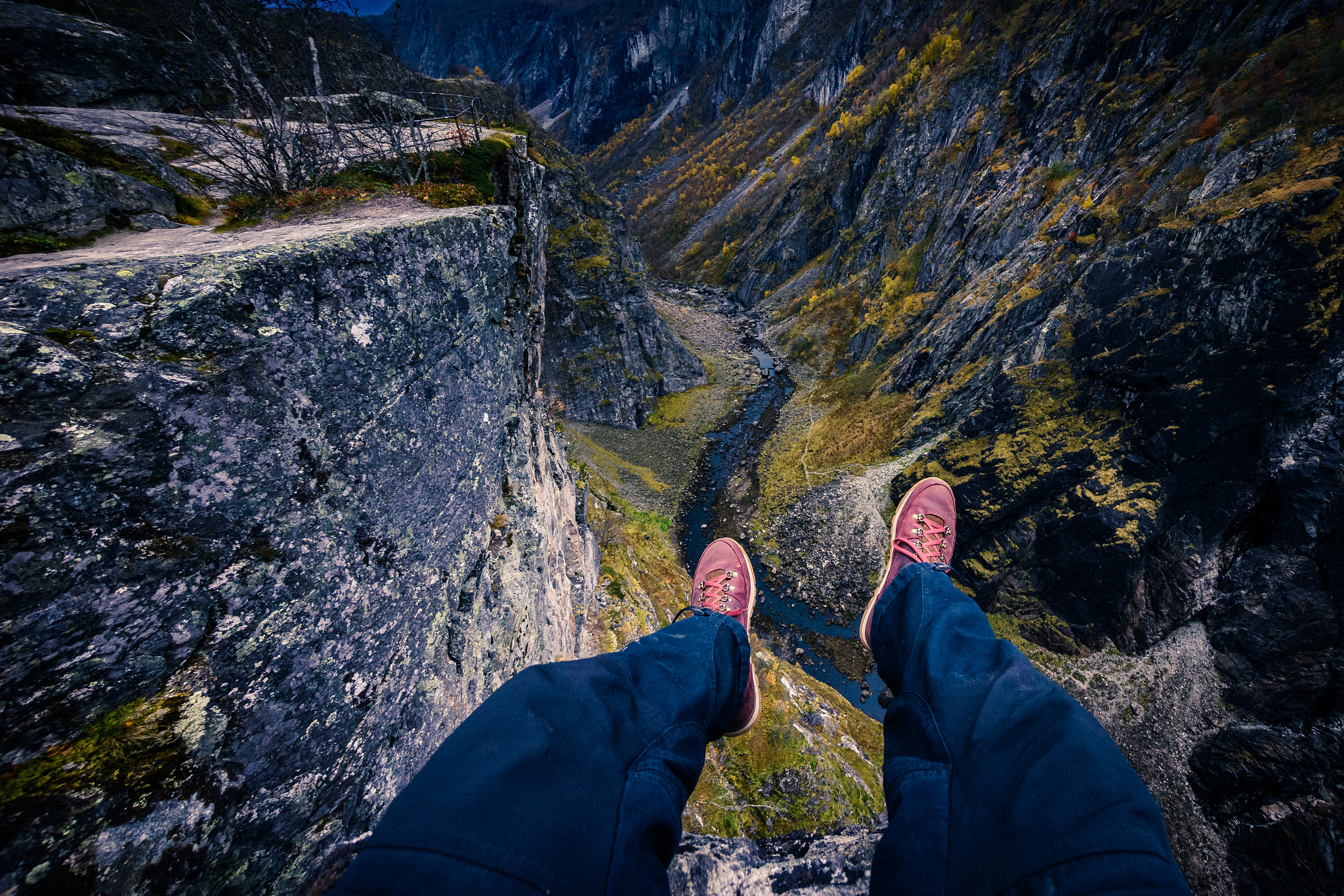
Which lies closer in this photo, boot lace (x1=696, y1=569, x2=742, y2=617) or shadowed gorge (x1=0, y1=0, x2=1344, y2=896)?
shadowed gorge (x1=0, y1=0, x2=1344, y2=896)

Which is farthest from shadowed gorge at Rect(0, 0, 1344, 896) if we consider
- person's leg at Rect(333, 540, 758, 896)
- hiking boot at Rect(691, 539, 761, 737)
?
hiking boot at Rect(691, 539, 761, 737)

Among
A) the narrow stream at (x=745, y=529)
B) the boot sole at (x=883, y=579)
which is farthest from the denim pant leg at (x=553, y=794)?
the narrow stream at (x=745, y=529)

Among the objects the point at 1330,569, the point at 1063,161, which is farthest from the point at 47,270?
the point at 1063,161

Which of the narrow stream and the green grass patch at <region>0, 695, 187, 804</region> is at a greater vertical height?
the green grass patch at <region>0, 695, 187, 804</region>

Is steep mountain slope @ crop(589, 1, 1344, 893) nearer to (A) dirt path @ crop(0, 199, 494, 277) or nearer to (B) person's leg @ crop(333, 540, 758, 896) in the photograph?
(B) person's leg @ crop(333, 540, 758, 896)

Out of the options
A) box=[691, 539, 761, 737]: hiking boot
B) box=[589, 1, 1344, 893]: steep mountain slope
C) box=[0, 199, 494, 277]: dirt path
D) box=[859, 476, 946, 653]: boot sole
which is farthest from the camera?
box=[589, 1, 1344, 893]: steep mountain slope

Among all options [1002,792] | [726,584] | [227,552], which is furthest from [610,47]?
[1002,792]

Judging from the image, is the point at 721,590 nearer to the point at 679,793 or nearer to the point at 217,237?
the point at 679,793
